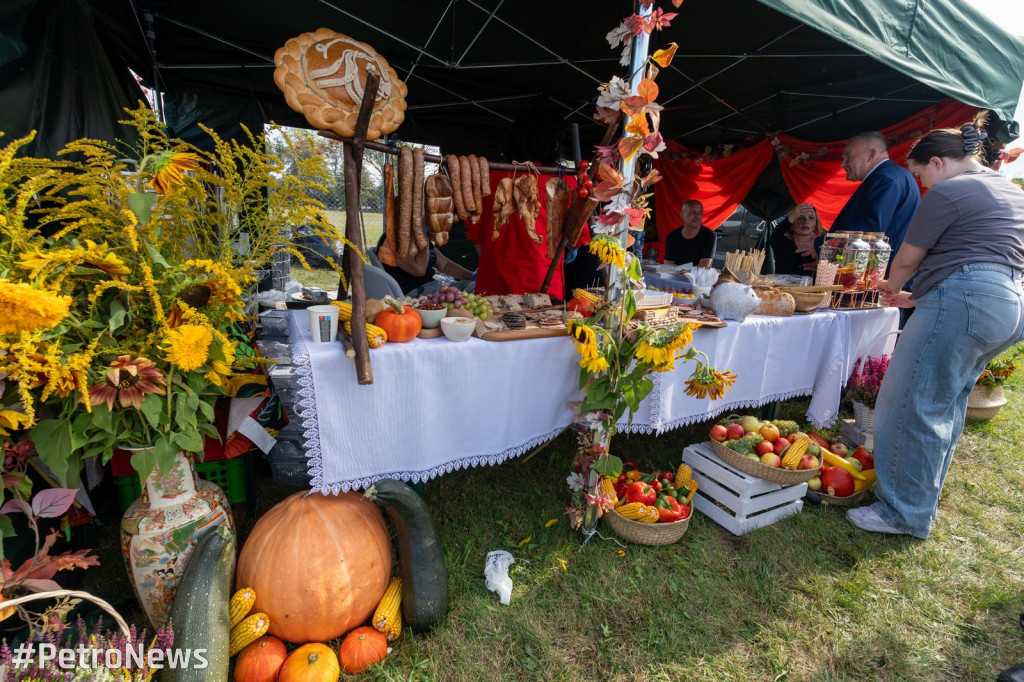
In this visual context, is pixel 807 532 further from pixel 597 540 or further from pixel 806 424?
pixel 806 424

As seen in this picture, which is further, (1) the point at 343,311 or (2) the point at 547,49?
(2) the point at 547,49

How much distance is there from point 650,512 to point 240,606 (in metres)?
1.83

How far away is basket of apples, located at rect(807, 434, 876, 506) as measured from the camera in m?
2.87

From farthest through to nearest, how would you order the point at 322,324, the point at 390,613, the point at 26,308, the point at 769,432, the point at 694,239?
the point at 694,239
the point at 769,432
the point at 322,324
the point at 390,613
the point at 26,308

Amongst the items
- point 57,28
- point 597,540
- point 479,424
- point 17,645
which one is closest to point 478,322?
point 479,424

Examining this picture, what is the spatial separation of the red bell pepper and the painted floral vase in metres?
1.91

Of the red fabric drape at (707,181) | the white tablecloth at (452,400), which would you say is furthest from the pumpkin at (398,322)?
the red fabric drape at (707,181)

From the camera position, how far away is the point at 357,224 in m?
1.93

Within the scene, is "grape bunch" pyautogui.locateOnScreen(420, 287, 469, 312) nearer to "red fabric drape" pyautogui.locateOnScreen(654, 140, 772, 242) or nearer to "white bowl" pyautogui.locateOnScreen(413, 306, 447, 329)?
"white bowl" pyautogui.locateOnScreen(413, 306, 447, 329)

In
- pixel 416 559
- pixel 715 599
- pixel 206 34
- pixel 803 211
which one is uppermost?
pixel 206 34

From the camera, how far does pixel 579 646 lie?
6.30ft

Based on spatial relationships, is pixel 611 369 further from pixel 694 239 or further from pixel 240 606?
pixel 694 239

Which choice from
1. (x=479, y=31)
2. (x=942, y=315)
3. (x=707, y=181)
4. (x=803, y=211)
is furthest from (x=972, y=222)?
(x=707, y=181)

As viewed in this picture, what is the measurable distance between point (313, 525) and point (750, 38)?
17.3 ft
